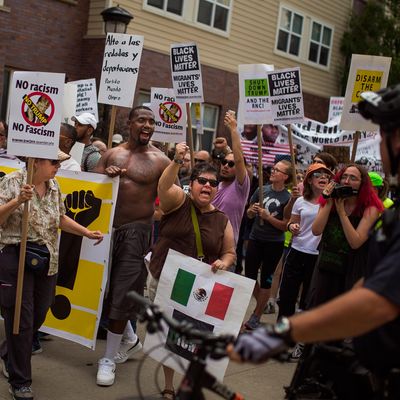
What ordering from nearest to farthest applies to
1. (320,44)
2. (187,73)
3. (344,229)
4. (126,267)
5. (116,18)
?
1. (344,229)
2. (126,267)
3. (187,73)
4. (116,18)
5. (320,44)

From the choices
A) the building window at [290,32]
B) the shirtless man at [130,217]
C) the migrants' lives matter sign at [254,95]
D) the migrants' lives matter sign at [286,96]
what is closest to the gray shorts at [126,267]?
the shirtless man at [130,217]

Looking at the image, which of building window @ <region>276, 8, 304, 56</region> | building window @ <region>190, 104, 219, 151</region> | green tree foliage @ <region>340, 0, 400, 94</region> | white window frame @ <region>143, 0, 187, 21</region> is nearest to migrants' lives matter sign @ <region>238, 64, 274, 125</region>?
white window frame @ <region>143, 0, 187, 21</region>

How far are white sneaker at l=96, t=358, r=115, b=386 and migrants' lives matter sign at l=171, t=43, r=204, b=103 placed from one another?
3.29 metres

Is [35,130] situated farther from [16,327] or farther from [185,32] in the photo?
[185,32]

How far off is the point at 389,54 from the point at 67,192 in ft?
57.3

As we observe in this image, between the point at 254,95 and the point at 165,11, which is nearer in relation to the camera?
the point at 254,95

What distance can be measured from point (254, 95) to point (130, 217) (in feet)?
8.25

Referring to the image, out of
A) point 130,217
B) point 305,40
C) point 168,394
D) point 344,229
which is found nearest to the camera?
point 168,394

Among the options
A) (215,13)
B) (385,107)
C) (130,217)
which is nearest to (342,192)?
(130,217)

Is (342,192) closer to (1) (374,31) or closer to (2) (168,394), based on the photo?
(2) (168,394)

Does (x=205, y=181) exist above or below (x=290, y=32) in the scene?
below

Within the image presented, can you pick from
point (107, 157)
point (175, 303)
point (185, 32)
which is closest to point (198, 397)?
point (175, 303)

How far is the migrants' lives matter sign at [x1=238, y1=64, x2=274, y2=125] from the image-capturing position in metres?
7.19

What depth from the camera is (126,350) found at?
5.69 metres
